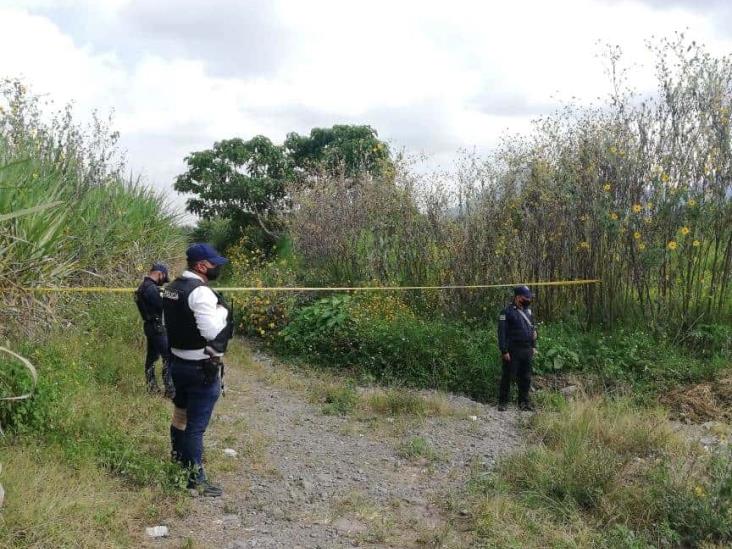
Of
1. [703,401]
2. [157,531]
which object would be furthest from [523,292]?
[157,531]

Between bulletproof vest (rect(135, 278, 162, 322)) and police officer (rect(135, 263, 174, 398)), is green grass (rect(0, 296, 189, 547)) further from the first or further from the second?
bulletproof vest (rect(135, 278, 162, 322))

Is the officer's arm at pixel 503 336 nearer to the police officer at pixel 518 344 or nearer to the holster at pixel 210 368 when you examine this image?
the police officer at pixel 518 344

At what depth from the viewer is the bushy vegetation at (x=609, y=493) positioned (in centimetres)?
385

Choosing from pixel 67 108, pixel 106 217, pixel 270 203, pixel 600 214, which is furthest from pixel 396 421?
pixel 270 203

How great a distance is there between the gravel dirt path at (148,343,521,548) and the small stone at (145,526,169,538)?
1.7 inches

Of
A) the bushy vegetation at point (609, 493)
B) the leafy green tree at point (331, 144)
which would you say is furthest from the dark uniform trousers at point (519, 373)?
the leafy green tree at point (331, 144)

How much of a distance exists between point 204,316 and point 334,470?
1.81 metres

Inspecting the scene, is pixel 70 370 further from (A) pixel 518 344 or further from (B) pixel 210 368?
(A) pixel 518 344

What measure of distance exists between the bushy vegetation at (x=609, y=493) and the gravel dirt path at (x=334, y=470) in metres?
0.35

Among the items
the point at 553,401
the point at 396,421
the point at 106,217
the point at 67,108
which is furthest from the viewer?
the point at 67,108

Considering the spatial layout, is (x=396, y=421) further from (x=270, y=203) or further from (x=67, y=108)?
(x=270, y=203)

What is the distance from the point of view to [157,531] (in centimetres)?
392

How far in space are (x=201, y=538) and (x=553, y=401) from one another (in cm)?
448

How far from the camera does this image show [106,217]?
28.0 feet
